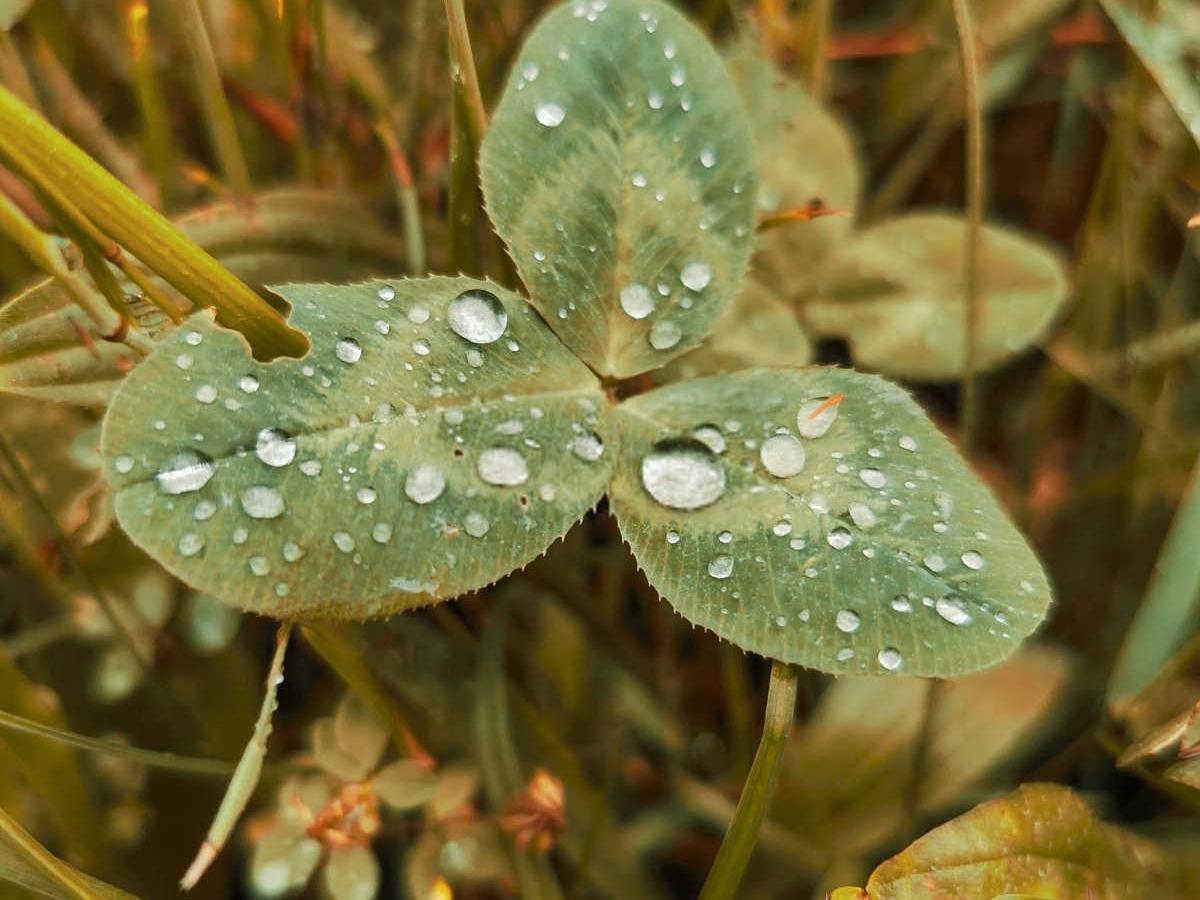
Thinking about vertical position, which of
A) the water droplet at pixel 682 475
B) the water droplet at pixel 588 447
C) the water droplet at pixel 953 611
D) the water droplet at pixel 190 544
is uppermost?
the water droplet at pixel 190 544

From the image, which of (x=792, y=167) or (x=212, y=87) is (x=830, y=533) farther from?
(x=212, y=87)

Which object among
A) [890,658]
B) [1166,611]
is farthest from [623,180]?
[1166,611]

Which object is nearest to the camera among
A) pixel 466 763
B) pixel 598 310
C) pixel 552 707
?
pixel 598 310

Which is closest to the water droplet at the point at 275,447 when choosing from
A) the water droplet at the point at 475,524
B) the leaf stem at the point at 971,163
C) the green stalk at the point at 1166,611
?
the water droplet at the point at 475,524

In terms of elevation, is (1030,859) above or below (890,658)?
below

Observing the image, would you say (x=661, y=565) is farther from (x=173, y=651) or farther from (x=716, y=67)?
(x=173, y=651)

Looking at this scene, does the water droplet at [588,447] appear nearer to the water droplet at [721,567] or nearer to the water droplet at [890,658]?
the water droplet at [721,567]

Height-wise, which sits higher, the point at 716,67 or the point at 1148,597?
the point at 716,67

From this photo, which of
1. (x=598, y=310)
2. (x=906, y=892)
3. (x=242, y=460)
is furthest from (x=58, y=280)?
(x=906, y=892)
